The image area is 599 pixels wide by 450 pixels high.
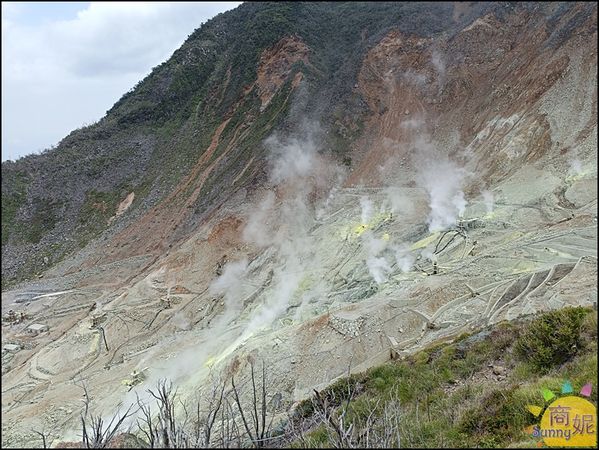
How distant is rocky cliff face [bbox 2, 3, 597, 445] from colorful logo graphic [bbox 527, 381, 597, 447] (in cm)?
656

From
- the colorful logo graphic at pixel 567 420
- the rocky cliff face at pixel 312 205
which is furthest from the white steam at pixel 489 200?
the colorful logo graphic at pixel 567 420

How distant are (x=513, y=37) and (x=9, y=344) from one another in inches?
1187

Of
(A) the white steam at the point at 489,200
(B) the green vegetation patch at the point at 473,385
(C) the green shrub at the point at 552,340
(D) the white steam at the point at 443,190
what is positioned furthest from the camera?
(D) the white steam at the point at 443,190

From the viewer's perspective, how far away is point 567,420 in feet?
20.6

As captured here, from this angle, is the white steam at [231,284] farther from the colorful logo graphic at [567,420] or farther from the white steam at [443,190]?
the colorful logo graphic at [567,420]

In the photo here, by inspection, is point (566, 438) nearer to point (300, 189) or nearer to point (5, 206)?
point (300, 189)

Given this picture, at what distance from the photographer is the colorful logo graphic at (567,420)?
5797 millimetres

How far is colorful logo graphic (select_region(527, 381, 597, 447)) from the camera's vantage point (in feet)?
19.0

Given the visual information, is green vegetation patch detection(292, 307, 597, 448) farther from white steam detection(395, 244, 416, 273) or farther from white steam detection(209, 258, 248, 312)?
white steam detection(209, 258, 248, 312)

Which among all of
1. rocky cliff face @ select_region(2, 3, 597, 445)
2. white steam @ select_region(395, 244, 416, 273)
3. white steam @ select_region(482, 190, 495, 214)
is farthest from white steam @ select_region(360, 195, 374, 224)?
white steam @ select_region(482, 190, 495, 214)

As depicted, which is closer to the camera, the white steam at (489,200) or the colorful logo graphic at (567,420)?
the colorful logo graphic at (567,420)

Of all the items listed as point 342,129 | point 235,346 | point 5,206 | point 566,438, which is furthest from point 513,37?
point 5,206

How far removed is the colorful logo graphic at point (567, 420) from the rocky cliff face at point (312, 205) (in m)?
6.56

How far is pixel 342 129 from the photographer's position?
29922 mm
